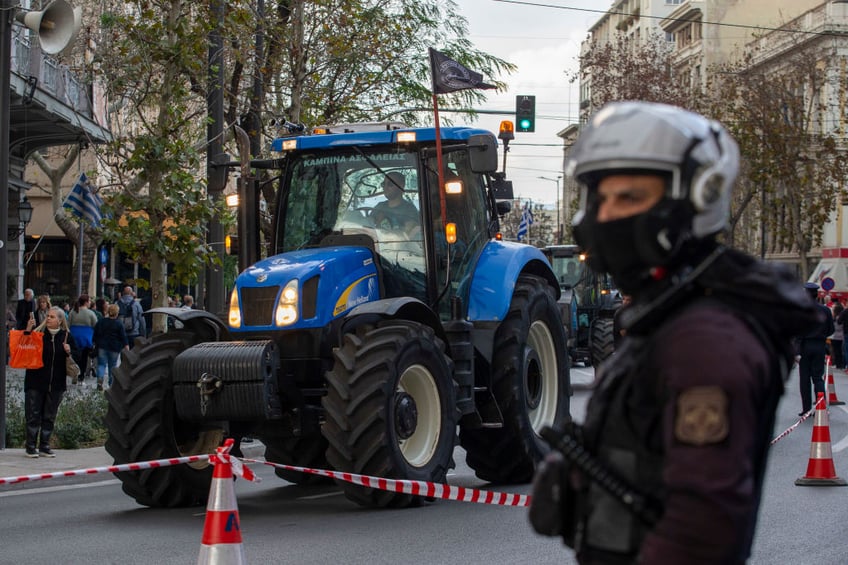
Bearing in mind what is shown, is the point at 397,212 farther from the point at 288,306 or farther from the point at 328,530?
the point at 328,530

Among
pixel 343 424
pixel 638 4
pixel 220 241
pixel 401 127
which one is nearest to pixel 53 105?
pixel 220 241

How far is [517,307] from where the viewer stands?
11719 mm

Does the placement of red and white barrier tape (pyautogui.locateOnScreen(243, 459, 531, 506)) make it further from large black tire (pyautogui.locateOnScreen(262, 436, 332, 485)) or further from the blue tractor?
large black tire (pyautogui.locateOnScreen(262, 436, 332, 485))

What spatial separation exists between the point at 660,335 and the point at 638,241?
8.4 inches

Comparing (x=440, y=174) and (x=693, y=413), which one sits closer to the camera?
(x=693, y=413)

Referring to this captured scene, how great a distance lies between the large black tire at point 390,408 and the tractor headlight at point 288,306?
530mm

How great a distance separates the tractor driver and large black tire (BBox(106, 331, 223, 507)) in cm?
194

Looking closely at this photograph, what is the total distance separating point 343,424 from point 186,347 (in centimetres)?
180

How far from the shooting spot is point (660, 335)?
2752 millimetres

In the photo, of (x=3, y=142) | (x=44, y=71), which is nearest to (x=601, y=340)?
(x=44, y=71)

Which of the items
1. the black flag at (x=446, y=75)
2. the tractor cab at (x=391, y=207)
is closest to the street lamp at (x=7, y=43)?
the tractor cab at (x=391, y=207)

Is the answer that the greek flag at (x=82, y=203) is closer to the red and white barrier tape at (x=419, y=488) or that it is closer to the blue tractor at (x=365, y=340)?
the blue tractor at (x=365, y=340)

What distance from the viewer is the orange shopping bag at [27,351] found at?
14.1 metres

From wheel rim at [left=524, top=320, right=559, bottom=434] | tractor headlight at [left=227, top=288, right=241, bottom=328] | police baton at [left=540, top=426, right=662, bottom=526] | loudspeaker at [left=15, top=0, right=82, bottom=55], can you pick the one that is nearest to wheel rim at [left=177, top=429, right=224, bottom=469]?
tractor headlight at [left=227, top=288, right=241, bottom=328]
